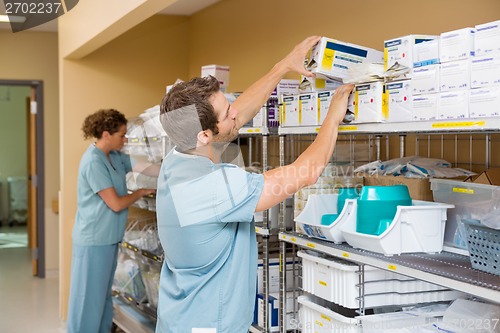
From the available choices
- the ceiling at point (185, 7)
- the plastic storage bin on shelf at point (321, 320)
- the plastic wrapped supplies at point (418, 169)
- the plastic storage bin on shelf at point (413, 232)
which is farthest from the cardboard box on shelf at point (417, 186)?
the ceiling at point (185, 7)

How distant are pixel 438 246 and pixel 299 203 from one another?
2.74 feet

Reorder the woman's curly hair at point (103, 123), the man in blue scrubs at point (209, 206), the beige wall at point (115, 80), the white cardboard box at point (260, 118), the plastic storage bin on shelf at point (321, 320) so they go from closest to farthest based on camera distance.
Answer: the man in blue scrubs at point (209, 206), the plastic storage bin on shelf at point (321, 320), the white cardboard box at point (260, 118), the woman's curly hair at point (103, 123), the beige wall at point (115, 80)

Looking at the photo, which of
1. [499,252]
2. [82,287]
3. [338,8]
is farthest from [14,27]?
[499,252]

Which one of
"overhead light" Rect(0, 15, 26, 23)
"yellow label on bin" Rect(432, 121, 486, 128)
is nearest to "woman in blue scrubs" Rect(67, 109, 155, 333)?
"overhead light" Rect(0, 15, 26, 23)

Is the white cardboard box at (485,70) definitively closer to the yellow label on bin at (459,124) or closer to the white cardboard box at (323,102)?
the yellow label on bin at (459,124)

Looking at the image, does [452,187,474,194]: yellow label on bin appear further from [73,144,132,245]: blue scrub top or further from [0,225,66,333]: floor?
[0,225,66,333]: floor

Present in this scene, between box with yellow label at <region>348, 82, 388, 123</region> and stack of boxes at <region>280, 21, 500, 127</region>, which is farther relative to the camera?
box with yellow label at <region>348, 82, 388, 123</region>

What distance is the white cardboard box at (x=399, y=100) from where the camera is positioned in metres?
2.57

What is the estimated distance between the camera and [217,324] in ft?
8.49

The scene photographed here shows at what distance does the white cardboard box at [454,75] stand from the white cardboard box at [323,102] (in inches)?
27.6

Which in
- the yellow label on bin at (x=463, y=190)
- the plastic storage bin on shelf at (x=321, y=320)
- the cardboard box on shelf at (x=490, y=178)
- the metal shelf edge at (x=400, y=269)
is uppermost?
the cardboard box on shelf at (x=490, y=178)

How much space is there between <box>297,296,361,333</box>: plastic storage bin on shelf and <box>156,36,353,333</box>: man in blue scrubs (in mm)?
522

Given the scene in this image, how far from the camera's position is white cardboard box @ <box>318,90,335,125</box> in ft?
10.1

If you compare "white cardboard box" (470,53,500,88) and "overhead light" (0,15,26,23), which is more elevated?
"overhead light" (0,15,26,23)
